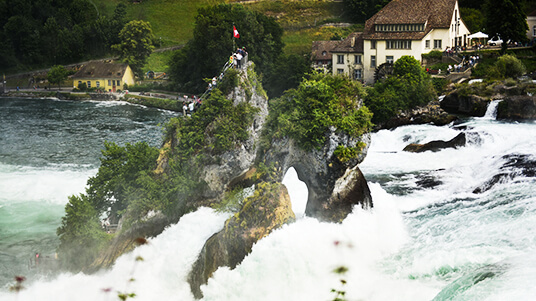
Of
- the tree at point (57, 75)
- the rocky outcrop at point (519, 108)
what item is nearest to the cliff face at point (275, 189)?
the rocky outcrop at point (519, 108)

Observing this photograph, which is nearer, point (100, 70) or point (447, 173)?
point (447, 173)

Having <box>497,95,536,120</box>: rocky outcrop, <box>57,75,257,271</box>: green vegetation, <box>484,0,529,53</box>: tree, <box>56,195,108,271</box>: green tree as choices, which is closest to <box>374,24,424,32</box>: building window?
<box>484,0,529,53</box>: tree

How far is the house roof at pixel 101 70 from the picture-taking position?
10856 centimetres

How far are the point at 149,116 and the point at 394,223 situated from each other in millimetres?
60033

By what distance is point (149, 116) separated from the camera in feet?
274

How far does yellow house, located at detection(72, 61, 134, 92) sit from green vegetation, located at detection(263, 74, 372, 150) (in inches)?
3244

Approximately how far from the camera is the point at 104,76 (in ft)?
359

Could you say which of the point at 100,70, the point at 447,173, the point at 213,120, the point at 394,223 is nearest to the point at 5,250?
the point at 213,120

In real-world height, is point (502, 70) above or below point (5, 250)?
above

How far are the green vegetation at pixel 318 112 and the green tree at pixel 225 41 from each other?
50092mm

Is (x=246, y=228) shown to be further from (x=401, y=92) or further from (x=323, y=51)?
(x=323, y=51)

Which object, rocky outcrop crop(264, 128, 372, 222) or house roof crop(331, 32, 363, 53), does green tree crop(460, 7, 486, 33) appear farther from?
rocky outcrop crop(264, 128, 372, 222)

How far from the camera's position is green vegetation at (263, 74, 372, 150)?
28031mm

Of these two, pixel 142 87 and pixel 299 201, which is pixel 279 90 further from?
pixel 299 201
